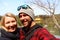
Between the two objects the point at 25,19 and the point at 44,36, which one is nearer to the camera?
the point at 44,36

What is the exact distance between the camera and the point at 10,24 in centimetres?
251

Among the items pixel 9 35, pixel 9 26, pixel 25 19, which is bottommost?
pixel 9 35

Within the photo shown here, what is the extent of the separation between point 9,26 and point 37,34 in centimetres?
49

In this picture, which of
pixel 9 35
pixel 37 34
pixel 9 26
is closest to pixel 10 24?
pixel 9 26

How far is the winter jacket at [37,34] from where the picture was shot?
2.06 m

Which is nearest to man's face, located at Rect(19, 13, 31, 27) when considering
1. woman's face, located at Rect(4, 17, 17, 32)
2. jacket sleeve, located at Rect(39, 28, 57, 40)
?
woman's face, located at Rect(4, 17, 17, 32)

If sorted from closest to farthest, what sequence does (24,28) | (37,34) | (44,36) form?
(44,36) → (37,34) → (24,28)

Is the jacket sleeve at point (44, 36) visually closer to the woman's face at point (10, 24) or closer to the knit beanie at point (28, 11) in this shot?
the knit beanie at point (28, 11)

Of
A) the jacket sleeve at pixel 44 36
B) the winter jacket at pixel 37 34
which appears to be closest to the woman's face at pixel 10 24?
the winter jacket at pixel 37 34

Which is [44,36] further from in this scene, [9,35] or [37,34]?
[9,35]

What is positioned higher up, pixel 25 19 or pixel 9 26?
pixel 25 19

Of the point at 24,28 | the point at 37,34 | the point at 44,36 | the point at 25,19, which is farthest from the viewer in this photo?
the point at 24,28

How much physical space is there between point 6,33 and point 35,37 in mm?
472

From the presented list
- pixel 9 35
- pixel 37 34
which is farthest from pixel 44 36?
pixel 9 35
